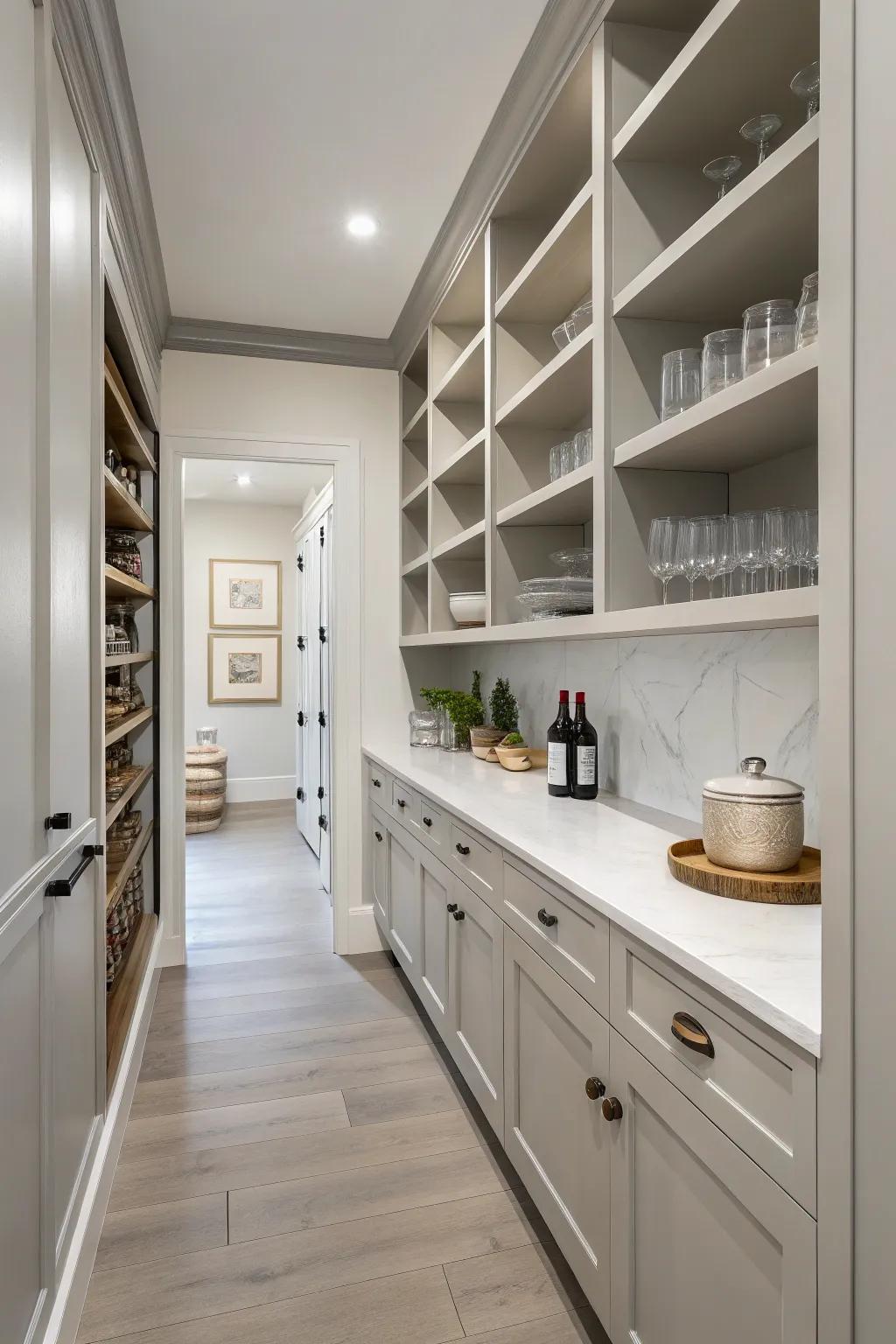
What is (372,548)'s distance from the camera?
→ 12.2ft

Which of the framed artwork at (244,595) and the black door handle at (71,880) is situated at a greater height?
the framed artwork at (244,595)

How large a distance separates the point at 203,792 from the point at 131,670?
9.68ft

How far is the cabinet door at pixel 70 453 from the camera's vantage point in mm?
1478

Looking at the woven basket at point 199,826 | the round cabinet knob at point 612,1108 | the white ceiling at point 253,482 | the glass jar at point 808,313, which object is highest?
the white ceiling at point 253,482

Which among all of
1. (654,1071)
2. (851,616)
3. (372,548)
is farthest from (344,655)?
(851,616)

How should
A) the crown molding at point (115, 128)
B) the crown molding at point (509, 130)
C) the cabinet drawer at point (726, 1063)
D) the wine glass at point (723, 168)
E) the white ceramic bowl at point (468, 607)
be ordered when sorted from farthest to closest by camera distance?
the white ceramic bowl at point (468, 607)
the crown molding at point (509, 130)
the crown molding at point (115, 128)
the wine glass at point (723, 168)
the cabinet drawer at point (726, 1063)

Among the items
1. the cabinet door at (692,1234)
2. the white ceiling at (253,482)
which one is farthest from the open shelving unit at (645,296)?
the white ceiling at (253,482)

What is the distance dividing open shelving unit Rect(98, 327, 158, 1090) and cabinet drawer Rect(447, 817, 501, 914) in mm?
926

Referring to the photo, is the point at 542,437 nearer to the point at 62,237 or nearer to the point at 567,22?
the point at 567,22

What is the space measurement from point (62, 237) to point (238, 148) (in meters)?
0.97

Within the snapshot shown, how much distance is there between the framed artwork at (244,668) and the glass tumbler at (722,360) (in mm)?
6148

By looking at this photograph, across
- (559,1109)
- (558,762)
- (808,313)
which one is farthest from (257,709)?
(808,313)

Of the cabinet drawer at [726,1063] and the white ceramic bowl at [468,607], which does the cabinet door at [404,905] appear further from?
the cabinet drawer at [726,1063]

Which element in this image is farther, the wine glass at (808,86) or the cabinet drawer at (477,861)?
the cabinet drawer at (477,861)
